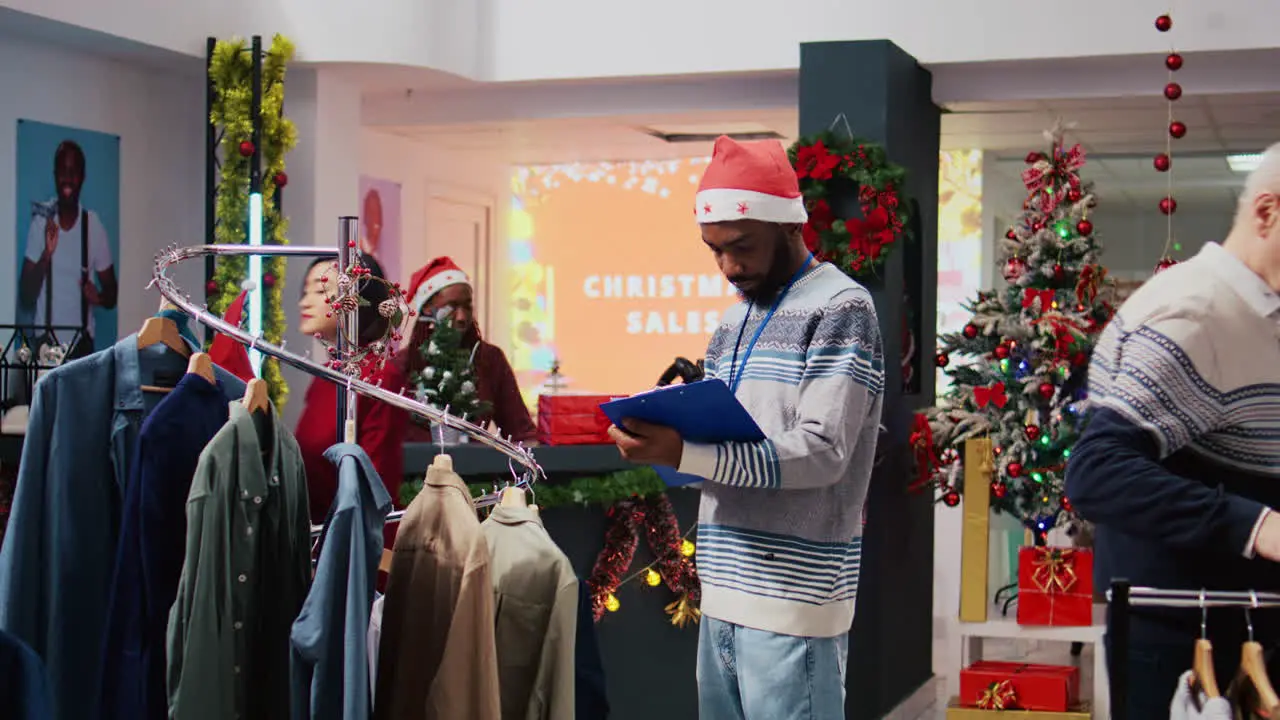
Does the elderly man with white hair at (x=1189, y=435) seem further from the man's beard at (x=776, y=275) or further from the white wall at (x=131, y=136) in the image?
the white wall at (x=131, y=136)

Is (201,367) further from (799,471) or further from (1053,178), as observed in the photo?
(1053,178)

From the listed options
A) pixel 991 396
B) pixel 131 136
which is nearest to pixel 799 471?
pixel 991 396

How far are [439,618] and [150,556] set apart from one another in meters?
0.53

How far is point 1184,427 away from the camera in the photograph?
2.15 meters

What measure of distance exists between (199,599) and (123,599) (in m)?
0.23

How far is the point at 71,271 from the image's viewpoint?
7.16m

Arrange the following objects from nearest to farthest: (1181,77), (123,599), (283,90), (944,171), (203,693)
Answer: (203,693)
(123,599)
(1181,77)
(283,90)
(944,171)

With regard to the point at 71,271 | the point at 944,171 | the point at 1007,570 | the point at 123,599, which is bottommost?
the point at 1007,570

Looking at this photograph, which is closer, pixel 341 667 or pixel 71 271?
pixel 341 667

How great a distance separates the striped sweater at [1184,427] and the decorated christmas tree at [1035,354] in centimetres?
385

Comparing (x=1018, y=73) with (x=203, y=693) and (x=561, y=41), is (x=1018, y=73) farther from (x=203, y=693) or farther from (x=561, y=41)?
(x=203, y=693)

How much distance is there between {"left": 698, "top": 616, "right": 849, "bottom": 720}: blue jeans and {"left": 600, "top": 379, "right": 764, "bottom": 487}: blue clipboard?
373 millimetres

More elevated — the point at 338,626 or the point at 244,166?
the point at 244,166

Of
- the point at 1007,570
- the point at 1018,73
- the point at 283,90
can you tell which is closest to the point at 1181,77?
the point at 1018,73
